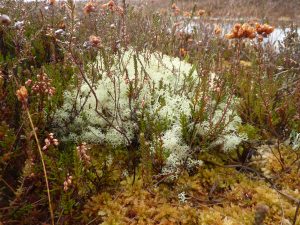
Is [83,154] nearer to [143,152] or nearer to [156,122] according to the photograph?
[143,152]

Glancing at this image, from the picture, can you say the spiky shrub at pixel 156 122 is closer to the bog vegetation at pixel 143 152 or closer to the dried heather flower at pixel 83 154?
the bog vegetation at pixel 143 152

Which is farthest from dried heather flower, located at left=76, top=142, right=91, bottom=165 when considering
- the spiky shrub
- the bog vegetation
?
the spiky shrub

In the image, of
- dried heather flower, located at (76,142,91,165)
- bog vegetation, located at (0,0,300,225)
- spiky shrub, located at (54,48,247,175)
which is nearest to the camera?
dried heather flower, located at (76,142,91,165)

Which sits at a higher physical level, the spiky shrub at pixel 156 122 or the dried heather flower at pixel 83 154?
the dried heather flower at pixel 83 154

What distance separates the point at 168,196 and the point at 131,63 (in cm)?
174

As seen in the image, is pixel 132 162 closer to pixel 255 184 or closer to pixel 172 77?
pixel 255 184

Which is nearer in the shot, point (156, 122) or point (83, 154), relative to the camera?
point (83, 154)

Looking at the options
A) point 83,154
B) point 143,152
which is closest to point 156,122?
point 143,152

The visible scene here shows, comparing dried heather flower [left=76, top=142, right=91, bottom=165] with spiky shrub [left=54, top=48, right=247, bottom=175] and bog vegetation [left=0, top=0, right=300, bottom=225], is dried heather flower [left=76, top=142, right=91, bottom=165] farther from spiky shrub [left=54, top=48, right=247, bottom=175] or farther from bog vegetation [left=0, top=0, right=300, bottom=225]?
spiky shrub [left=54, top=48, right=247, bottom=175]

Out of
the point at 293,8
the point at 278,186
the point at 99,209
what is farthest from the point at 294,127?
the point at 293,8

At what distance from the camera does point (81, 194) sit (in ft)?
6.70

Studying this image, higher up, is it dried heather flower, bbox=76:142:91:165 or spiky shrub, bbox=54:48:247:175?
dried heather flower, bbox=76:142:91:165

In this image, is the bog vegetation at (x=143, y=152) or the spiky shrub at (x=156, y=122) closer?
the bog vegetation at (x=143, y=152)

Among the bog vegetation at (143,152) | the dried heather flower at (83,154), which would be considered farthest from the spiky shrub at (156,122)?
the dried heather flower at (83,154)
